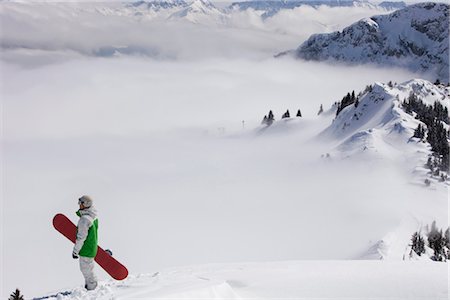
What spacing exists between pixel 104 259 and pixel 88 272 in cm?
82

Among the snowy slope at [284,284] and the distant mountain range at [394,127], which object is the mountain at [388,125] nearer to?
the distant mountain range at [394,127]

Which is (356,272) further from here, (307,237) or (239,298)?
(307,237)

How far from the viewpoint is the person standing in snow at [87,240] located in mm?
13164

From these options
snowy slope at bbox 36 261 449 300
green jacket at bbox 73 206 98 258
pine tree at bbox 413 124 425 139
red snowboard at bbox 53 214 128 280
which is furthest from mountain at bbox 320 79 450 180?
green jacket at bbox 73 206 98 258

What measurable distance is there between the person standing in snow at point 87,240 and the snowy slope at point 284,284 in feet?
1.48

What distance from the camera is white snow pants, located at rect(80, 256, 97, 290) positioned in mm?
13219

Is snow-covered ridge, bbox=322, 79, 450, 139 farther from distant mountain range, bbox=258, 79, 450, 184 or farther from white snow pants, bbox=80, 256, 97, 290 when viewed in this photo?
white snow pants, bbox=80, 256, 97, 290

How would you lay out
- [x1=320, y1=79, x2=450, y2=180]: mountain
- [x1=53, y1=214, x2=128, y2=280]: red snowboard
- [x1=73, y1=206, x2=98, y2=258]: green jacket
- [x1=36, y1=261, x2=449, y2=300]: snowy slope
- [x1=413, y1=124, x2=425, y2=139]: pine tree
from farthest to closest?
[x1=413, y1=124, x2=425, y2=139]: pine tree < [x1=320, y1=79, x2=450, y2=180]: mountain < [x1=53, y1=214, x2=128, y2=280]: red snowboard < [x1=73, y1=206, x2=98, y2=258]: green jacket < [x1=36, y1=261, x2=449, y2=300]: snowy slope

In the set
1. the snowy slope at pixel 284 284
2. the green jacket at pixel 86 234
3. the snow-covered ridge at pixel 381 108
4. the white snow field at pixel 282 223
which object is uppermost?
the snow-covered ridge at pixel 381 108

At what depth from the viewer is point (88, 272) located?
1328 cm

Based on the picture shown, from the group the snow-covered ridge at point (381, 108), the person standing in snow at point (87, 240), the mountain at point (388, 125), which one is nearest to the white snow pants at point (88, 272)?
the person standing in snow at point (87, 240)

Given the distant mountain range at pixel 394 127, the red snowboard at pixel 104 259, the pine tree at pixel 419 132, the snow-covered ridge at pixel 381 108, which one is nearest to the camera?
the red snowboard at pixel 104 259

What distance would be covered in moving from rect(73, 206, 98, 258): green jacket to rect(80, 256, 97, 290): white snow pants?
0.15 metres

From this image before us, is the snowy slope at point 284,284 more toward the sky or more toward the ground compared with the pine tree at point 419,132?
more toward the ground
